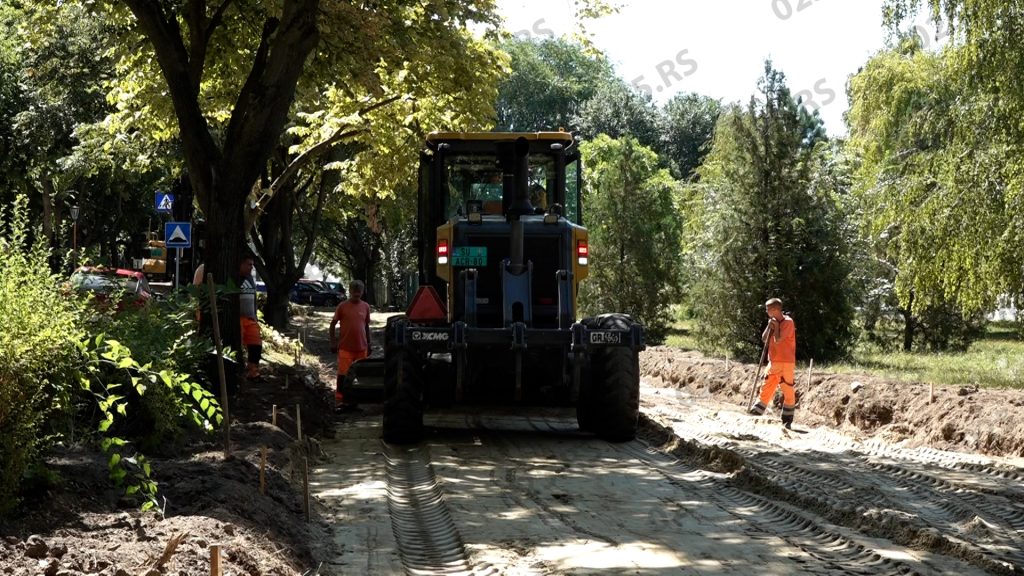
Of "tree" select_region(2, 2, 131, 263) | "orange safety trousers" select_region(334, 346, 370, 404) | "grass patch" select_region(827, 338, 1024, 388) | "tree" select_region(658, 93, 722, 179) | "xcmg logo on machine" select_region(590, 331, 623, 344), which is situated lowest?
"grass patch" select_region(827, 338, 1024, 388)

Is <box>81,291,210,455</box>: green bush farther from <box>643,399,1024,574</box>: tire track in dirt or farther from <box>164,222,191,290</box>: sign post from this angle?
<box>164,222,191,290</box>: sign post

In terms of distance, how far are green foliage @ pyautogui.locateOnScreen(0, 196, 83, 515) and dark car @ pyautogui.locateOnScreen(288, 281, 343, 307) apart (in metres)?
63.8

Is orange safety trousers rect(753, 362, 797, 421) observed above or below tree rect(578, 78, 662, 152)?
below

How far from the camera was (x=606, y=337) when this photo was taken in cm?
1350

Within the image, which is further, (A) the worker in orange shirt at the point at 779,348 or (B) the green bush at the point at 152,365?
(A) the worker in orange shirt at the point at 779,348

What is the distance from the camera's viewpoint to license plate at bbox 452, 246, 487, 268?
14352 mm

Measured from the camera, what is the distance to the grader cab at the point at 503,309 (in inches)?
531

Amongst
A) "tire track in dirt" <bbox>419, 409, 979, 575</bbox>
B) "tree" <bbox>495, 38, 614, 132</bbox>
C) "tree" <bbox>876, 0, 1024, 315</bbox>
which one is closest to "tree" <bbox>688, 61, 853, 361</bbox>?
"tree" <bbox>876, 0, 1024, 315</bbox>

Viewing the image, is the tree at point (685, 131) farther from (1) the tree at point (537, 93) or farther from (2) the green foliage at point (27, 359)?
(2) the green foliage at point (27, 359)

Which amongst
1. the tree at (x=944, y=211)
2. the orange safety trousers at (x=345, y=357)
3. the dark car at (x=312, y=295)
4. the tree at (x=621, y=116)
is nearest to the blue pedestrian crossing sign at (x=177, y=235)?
the orange safety trousers at (x=345, y=357)

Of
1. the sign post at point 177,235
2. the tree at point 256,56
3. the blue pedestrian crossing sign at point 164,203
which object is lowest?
the sign post at point 177,235

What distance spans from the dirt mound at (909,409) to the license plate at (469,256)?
5907 mm

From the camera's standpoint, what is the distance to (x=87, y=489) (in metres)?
7.46

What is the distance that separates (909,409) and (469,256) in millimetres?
6691
